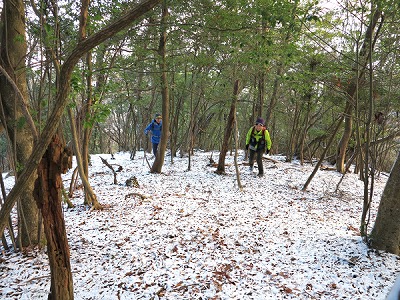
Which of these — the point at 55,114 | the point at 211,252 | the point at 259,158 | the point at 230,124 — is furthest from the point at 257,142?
the point at 55,114

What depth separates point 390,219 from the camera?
3988 mm

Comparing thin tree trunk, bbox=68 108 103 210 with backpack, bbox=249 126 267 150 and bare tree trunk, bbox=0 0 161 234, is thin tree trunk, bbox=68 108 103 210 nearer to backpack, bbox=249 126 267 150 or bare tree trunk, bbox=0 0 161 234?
bare tree trunk, bbox=0 0 161 234

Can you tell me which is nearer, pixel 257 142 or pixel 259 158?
pixel 257 142

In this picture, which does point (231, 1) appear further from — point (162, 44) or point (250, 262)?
point (250, 262)

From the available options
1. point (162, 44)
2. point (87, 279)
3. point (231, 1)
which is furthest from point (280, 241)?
point (162, 44)

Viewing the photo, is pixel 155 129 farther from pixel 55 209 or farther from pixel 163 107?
pixel 55 209

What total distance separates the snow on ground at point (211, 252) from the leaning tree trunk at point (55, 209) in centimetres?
70

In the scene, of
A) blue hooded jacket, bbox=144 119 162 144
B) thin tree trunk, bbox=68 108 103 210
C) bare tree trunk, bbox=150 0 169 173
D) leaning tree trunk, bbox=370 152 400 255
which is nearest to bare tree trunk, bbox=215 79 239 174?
bare tree trunk, bbox=150 0 169 173

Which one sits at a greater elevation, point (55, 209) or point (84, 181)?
point (55, 209)

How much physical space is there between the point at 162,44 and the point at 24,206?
627 cm

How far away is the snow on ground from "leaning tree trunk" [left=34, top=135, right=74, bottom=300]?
70cm

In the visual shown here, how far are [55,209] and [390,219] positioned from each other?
4729 mm

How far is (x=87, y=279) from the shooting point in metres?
3.55

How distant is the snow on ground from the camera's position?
3420mm
